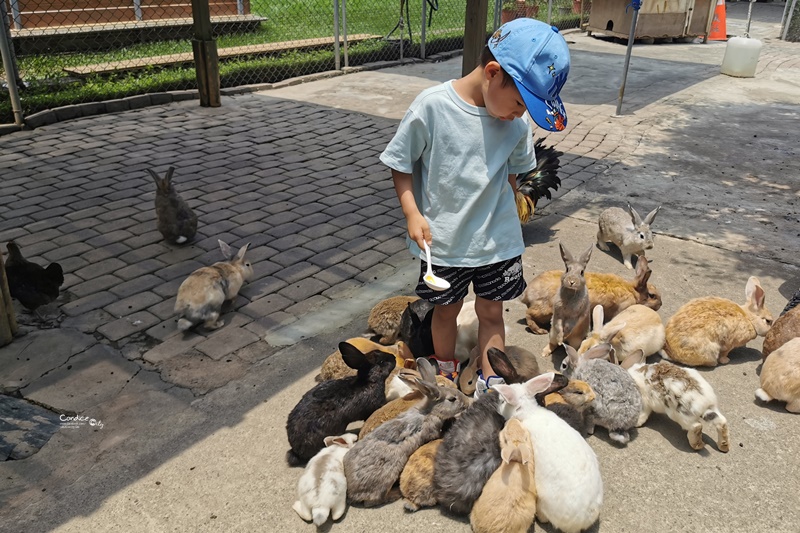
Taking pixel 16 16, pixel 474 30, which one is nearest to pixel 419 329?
pixel 474 30

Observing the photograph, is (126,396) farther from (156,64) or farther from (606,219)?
(156,64)

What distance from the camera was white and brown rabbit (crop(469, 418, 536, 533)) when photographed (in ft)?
9.61

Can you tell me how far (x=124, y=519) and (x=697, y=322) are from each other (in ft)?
11.5

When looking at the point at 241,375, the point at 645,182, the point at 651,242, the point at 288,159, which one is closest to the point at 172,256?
the point at 241,375

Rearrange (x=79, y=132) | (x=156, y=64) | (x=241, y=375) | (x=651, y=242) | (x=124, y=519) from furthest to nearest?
(x=156, y=64), (x=79, y=132), (x=651, y=242), (x=241, y=375), (x=124, y=519)

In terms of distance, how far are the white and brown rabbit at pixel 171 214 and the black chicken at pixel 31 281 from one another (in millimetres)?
1061

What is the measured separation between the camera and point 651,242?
5695 mm

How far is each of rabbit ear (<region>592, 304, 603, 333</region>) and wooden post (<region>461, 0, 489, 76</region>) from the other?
4.42 meters

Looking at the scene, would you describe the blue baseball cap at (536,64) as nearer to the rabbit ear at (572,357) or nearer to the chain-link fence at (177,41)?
the rabbit ear at (572,357)

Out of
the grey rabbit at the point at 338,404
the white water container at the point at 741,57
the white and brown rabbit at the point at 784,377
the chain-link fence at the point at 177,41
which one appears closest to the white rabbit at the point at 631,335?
the white and brown rabbit at the point at 784,377

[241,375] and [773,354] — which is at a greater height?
[773,354]

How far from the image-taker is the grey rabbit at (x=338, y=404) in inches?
136

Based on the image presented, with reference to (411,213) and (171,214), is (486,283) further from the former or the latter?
(171,214)

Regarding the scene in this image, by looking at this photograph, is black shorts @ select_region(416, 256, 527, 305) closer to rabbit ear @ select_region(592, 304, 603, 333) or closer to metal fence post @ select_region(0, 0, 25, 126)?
rabbit ear @ select_region(592, 304, 603, 333)
